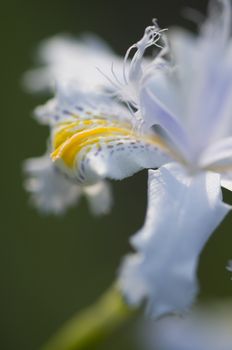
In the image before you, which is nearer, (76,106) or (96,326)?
(76,106)

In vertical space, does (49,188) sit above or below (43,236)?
above

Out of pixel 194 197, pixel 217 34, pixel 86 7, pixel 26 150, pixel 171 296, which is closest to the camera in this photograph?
pixel 171 296

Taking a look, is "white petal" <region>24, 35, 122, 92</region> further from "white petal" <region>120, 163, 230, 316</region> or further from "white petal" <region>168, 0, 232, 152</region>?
"white petal" <region>120, 163, 230, 316</region>

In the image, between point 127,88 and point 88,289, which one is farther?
point 88,289

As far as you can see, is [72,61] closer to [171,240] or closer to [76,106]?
[76,106]

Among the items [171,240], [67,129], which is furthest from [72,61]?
[171,240]

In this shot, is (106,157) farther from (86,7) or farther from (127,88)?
(86,7)

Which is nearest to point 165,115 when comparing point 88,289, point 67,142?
point 67,142
